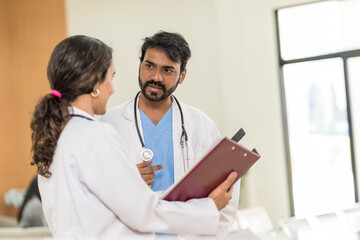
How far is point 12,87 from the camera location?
590cm

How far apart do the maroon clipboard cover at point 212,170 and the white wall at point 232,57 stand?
7.13 ft

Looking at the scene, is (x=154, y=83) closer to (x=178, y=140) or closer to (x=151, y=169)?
(x=178, y=140)

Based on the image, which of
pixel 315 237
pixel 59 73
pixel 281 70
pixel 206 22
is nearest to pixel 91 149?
pixel 59 73

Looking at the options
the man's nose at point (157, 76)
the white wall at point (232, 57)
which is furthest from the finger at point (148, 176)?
the white wall at point (232, 57)

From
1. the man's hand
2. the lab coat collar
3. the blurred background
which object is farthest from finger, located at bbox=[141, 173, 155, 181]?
the blurred background

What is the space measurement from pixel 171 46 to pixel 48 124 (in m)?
0.72

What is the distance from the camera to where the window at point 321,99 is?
4.39 metres

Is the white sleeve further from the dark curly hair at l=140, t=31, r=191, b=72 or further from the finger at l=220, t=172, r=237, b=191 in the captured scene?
the dark curly hair at l=140, t=31, r=191, b=72

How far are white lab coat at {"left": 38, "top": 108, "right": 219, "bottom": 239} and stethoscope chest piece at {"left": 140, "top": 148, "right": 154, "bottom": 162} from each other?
49 cm

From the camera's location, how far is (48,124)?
1.11 meters

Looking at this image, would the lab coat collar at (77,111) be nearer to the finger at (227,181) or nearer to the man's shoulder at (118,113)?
the finger at (227,181)

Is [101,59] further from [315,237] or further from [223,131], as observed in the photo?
[223,131]

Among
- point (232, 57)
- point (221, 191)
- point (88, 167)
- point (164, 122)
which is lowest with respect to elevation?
point (221, 191)

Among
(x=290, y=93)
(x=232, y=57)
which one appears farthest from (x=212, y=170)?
(x=290, y=93)
